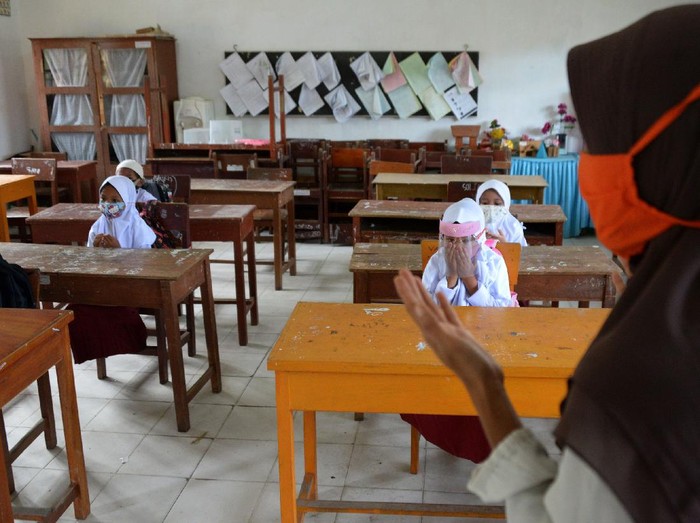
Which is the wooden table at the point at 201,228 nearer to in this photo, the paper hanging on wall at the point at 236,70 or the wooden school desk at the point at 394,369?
the wooden school desk at the point at 394,369

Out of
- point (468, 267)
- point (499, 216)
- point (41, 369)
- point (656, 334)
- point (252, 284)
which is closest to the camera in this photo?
point (656, 334)

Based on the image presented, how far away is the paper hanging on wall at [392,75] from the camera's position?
7.20 meters

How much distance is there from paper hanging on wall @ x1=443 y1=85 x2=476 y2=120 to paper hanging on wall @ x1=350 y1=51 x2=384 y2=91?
78cm

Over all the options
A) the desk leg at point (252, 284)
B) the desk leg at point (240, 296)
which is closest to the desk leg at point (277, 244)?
the desk leg at point (252, 284)

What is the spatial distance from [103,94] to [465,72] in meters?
3.90

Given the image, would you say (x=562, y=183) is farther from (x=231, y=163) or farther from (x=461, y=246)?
(x=461, y=246)

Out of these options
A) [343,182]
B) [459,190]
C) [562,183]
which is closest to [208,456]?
[459,190]

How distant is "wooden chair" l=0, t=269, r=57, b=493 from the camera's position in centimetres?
239

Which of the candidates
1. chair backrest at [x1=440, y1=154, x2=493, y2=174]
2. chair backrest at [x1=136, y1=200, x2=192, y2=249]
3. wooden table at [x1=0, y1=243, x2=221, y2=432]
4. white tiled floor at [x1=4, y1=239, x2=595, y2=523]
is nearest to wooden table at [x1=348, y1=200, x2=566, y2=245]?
chair backrest at [x1=136, y1=200, x2=192, y2=249]

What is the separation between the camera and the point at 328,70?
287 inches

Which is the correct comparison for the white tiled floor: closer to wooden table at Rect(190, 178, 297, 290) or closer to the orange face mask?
wooden table at Rect(190, 178, 297, 290)

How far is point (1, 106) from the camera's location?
710 cm

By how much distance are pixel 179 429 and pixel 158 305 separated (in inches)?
22.5

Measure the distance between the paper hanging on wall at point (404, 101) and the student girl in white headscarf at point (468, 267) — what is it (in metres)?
5.05
